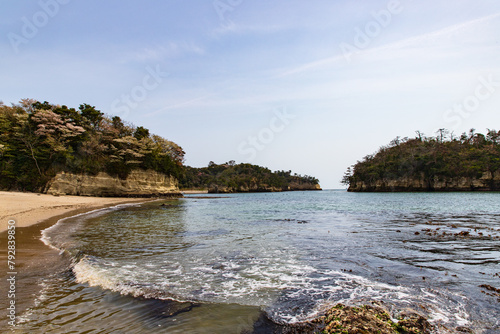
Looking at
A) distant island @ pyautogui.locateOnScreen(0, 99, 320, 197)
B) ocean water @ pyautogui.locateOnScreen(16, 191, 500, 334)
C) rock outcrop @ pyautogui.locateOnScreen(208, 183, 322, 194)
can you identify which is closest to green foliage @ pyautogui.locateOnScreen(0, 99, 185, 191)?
distant island @ pyautogui.locateOnScreen(0, 99, 320, 197)

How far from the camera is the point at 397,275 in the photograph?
18.0 feet

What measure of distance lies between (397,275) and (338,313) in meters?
2.99

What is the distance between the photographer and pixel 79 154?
37156 millimetres

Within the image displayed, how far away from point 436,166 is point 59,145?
90.2 meters

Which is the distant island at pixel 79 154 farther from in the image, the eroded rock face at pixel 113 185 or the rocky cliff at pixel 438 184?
the rocky cliff at pixel 438 184

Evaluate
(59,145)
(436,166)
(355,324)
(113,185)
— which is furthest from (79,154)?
(436,166)

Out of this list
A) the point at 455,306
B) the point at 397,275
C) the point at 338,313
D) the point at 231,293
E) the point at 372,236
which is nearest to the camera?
the point at 338,313

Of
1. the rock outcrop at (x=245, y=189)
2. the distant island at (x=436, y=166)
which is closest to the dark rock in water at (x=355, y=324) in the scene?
the distant island at (x=436, y=166)

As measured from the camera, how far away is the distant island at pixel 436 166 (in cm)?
6554

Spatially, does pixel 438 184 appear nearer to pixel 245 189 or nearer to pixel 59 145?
pixel 245 189

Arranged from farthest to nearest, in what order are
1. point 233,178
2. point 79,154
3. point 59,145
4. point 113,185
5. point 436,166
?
point 233,178 < point 436,166 < point 113,185 < point 79,154 < point 59,145

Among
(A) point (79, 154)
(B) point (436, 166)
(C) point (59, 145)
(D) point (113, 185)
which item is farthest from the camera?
(B) point (436, 166)

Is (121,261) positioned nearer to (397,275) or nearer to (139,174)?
(397,275)

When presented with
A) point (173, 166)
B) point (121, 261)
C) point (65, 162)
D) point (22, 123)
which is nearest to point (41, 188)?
point (65, 162)
